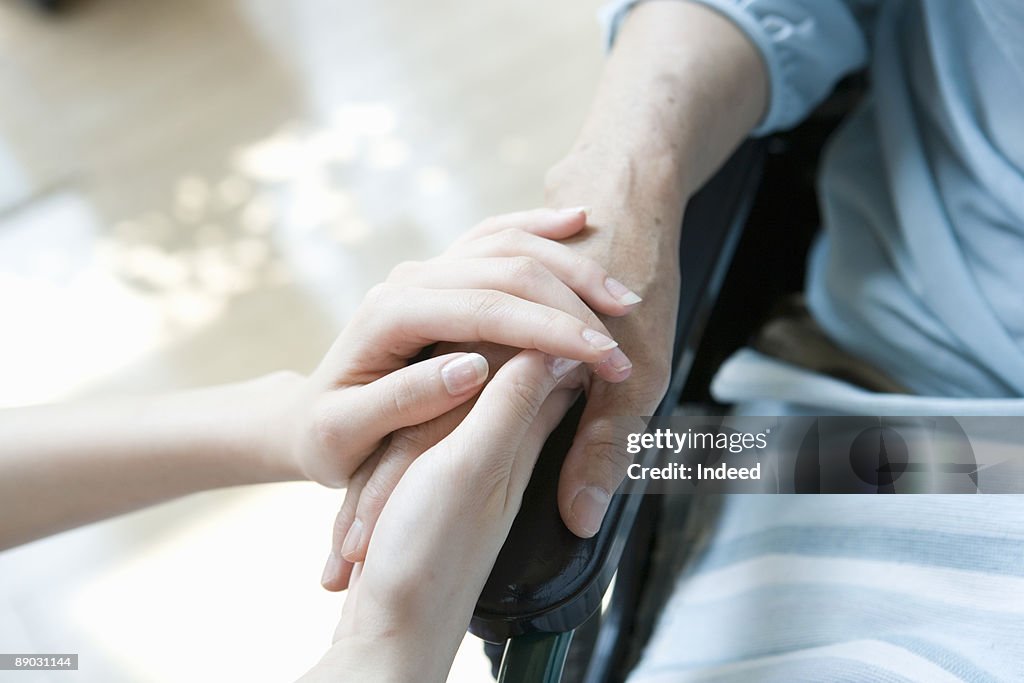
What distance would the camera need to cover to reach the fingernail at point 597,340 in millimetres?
588

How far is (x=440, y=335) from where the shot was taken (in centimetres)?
62

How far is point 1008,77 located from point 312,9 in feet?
6.70

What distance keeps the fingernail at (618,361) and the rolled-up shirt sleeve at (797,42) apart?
358mm

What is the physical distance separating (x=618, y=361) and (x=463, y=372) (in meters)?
0.11

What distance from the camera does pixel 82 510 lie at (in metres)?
0.73

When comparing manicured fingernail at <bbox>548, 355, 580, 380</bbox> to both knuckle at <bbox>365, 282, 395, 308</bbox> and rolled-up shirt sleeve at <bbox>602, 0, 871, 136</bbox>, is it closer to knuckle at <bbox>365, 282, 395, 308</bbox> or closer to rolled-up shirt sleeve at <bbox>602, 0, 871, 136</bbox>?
knuckle at <bbox>365, 282, 395, 308</bbox>

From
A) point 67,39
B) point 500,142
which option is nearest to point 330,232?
point 500,142

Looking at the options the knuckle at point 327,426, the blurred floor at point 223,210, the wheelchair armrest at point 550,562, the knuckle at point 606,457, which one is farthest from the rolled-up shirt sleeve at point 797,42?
the blurred floor at point 223,210

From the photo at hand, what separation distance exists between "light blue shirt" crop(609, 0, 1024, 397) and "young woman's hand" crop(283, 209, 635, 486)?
291 millimetres

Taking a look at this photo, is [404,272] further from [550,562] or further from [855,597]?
[855,597]

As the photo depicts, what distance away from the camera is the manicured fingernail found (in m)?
0.60

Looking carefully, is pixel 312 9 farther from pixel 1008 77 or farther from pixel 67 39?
pixel 1008 77

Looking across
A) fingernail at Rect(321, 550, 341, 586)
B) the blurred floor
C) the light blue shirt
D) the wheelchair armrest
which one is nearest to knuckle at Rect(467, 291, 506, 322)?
the wheelchair armrest

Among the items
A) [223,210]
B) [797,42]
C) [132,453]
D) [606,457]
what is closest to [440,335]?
[606,457]
